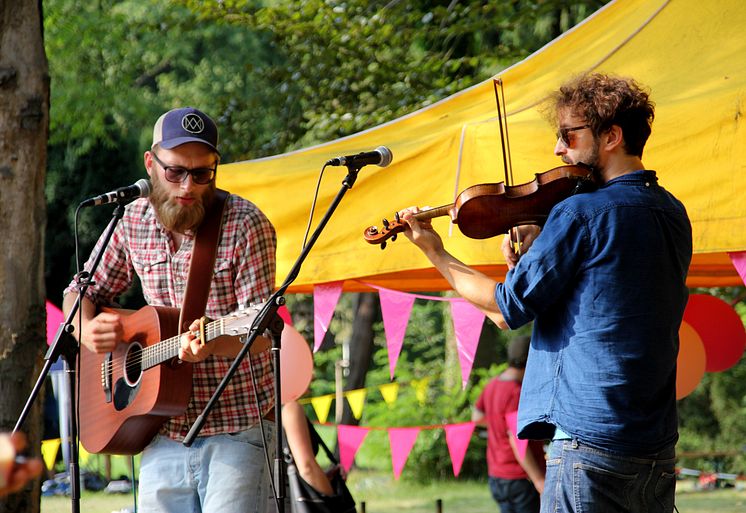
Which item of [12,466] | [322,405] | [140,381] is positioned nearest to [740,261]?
[140,381]

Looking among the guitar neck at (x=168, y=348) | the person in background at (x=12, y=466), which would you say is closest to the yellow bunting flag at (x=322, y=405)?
the guitar neck at (x=168, y=348)

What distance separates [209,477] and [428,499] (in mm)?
10124

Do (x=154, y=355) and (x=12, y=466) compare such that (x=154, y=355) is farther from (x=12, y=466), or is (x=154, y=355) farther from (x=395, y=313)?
(x=395, y=313)

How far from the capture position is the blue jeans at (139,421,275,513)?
11.0 ft

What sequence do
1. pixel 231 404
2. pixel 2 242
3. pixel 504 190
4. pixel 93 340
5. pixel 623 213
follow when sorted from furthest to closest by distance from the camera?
pixel 2 242 < pixel 93 340 < pixel 231 404 < pixel 504 190 < pixel 623 213

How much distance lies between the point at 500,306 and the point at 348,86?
994cm

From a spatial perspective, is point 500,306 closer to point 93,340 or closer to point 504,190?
point 504,190

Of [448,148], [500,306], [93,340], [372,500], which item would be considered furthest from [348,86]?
[500,306]

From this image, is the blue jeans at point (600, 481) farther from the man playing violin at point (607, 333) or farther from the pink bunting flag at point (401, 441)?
the pink bunting flag at point (401, 441)

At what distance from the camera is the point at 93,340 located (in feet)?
12.2

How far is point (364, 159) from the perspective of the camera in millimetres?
3371

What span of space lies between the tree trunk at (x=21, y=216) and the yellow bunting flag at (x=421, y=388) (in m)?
9.92

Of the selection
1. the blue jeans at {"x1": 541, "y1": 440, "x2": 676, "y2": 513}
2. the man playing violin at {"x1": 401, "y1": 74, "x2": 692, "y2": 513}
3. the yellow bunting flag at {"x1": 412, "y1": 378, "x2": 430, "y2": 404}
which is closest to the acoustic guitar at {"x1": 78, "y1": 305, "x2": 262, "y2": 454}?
the man playing violin at {"x1": 401, "y1": 74, "x2": 692, "y2": 513}

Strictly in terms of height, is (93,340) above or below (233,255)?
below
